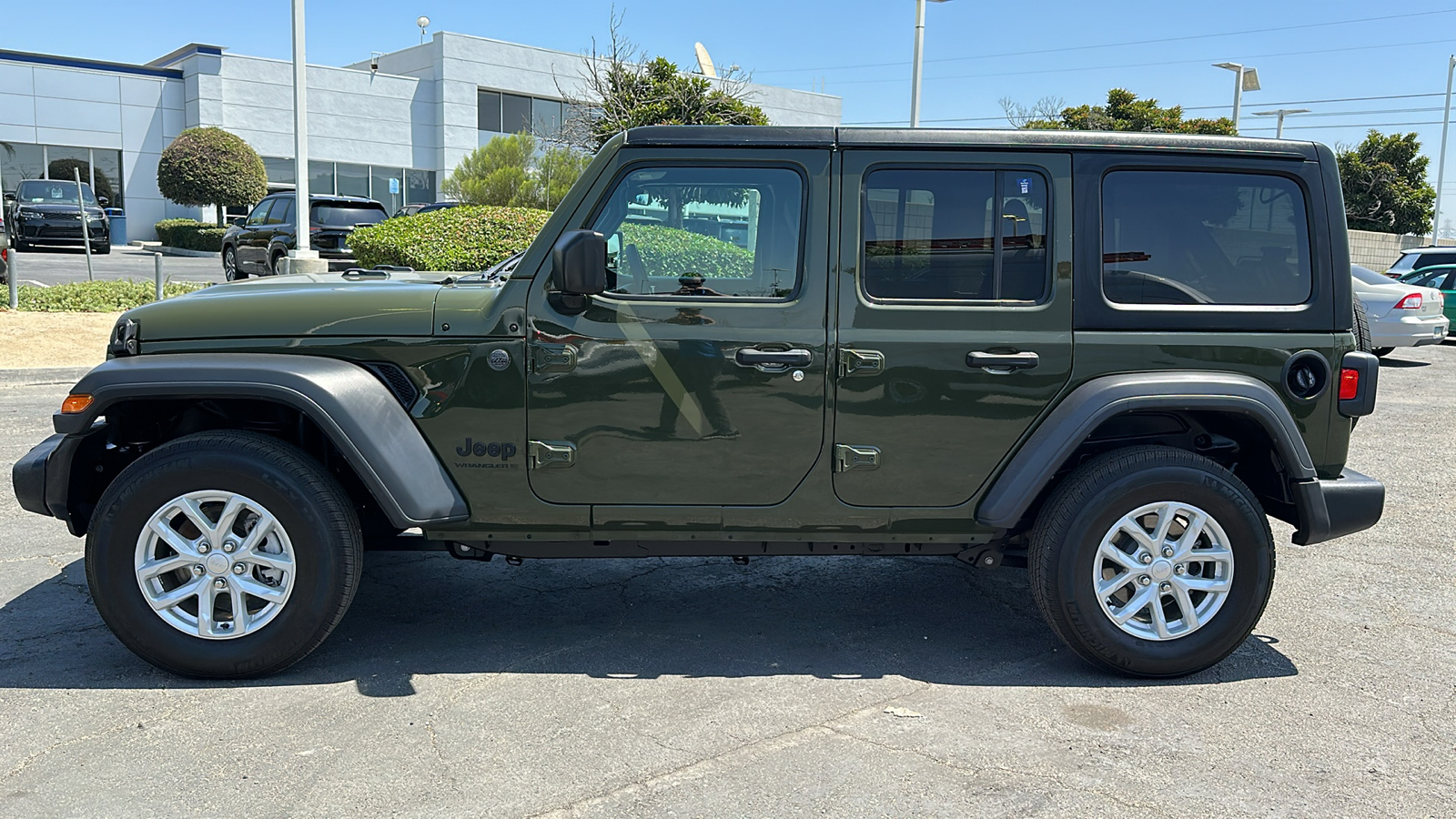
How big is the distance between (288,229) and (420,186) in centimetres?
2496

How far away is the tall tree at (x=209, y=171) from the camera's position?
1329 inches

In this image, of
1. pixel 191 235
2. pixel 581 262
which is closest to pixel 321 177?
pixel 191 235

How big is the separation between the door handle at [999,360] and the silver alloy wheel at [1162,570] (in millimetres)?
664

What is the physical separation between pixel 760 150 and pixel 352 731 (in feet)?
7.83

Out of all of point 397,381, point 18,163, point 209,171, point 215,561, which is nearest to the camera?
point 215,561

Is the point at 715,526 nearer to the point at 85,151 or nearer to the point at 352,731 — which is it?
the point at 352,731

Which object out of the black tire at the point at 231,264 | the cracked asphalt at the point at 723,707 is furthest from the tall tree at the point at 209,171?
the cracked asphalt at the point at 723,707

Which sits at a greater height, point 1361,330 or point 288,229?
point 288,229

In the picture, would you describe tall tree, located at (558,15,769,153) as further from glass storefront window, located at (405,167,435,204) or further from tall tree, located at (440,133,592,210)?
glass storefront window, located at (405,167,435,204)

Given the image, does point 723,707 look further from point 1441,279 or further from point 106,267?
point 106,267

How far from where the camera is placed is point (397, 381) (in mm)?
3986

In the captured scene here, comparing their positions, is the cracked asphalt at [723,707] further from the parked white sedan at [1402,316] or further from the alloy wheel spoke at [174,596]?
the parked white sedan at [1402,316]

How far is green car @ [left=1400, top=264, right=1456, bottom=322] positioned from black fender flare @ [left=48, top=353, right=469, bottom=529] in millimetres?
18771

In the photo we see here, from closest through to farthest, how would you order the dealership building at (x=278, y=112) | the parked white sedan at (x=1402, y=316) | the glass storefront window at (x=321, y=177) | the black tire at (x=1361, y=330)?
the black tire at (x=1361, y=330), the parked white sedan at (x=1402, y=316), the dealership building at (x=278, y=112), the glass storefront window at (x=321, y=177)
